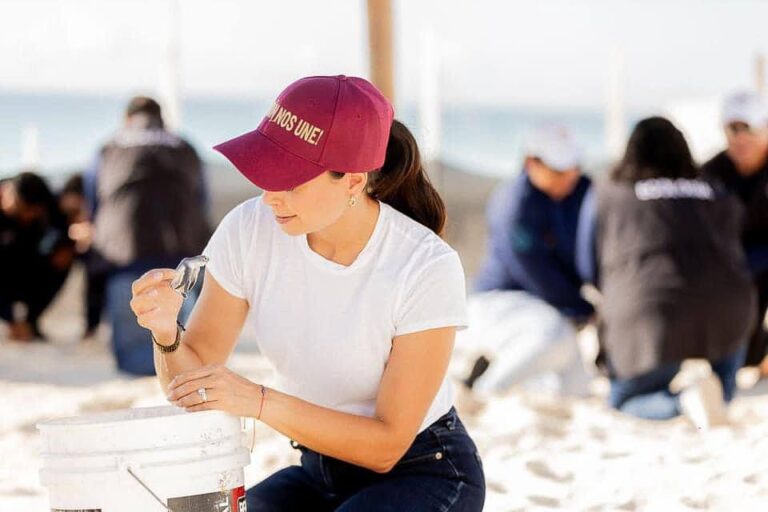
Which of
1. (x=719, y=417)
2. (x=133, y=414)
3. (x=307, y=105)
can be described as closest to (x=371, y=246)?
(x=307, y=105)

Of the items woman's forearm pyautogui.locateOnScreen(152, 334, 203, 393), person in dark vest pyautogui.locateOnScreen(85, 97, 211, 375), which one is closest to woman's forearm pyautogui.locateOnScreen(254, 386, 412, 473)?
woman's forearm pyautogui.locateOnScreen(152, 334, 203, 393)

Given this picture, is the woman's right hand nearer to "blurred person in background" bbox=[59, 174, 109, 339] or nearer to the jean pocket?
the jean pocket

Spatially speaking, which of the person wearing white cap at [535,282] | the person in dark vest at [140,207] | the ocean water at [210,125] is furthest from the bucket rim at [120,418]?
the ocean water at [210,125]

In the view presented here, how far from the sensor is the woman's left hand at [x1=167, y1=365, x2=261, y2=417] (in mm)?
1773

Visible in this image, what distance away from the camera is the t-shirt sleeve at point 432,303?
1984mm

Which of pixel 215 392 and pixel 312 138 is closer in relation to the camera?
pixel 215 392

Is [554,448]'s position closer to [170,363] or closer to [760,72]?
[170,363]

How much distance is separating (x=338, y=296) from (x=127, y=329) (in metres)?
3.25

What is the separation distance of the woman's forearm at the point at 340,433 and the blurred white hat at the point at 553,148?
109 inches

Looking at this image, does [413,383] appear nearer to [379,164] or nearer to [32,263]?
[379,164]

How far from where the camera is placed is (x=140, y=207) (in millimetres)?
5090

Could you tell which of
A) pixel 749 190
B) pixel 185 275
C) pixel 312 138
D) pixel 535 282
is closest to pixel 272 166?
pixel 312 138

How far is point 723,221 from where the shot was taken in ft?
13.0

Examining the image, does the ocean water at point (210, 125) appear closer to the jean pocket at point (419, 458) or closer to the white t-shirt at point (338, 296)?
the white t-shirt at point (338, 296)
